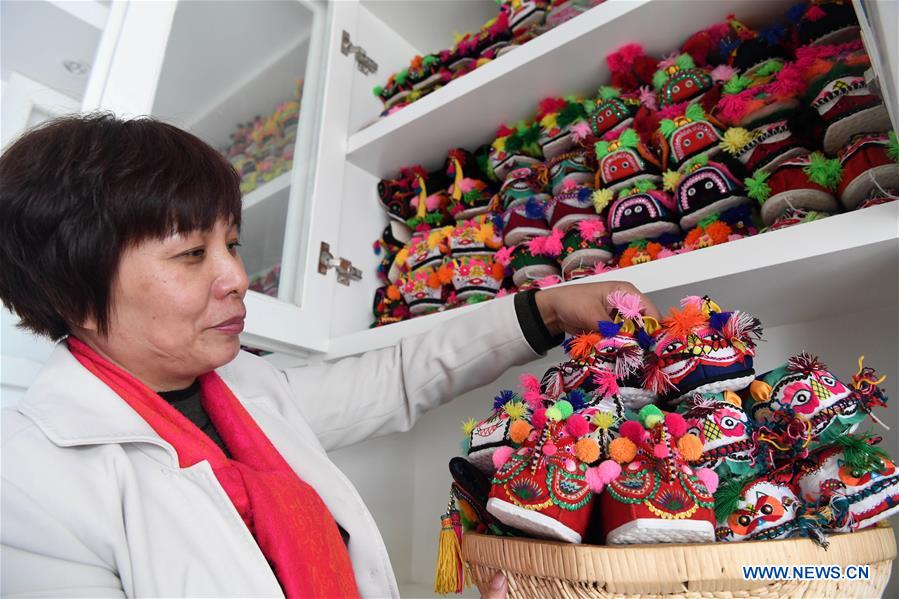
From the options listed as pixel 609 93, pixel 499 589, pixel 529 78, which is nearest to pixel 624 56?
pixel 609 93

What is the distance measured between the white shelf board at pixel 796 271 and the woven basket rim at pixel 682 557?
0.29 m

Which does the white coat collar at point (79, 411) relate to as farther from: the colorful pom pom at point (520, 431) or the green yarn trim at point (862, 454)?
the green yarn trim at point (862, 454)

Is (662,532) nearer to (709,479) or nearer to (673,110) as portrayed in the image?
(709,479)

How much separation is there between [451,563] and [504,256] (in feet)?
1.80

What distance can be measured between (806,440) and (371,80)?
4.01 ft

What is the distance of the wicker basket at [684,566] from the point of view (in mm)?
421

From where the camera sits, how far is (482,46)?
1142 mm

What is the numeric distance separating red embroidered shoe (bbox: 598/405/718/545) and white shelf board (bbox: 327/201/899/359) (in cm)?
27

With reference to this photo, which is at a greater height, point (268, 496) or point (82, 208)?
point (82, 208)

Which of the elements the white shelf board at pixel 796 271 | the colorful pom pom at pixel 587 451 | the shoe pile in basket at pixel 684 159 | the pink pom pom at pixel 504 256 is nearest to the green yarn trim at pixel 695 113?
the shoe pile in basket at pixel 684 159

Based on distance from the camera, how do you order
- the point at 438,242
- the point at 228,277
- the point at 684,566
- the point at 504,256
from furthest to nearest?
the point at 438,242 < the point at 504,256 < the point at 228,277 < the point at 684,566

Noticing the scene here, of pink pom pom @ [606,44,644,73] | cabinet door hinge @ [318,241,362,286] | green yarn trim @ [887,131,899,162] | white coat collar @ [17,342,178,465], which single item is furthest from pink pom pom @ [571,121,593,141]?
white coat collar @ [17,342,178,465]

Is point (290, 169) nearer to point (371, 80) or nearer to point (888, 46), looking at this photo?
point (371, 80)

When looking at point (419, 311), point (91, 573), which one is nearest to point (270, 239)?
point (419, 311)
